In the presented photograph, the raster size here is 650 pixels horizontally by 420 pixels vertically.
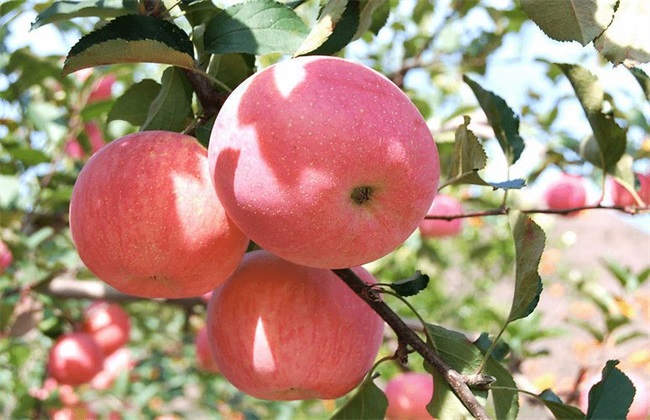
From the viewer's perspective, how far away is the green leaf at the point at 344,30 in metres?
0.81

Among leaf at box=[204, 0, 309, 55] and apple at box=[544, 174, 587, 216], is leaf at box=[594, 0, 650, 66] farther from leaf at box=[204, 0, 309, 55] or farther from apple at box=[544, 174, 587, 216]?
apple at box=[544, 174, 587, 216]

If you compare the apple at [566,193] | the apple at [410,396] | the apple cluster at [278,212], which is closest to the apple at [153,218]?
the apple cluster at [278,212]

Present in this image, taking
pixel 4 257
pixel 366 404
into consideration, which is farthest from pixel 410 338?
pixel 4 257

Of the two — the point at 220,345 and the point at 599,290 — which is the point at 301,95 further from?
the point at 599,290

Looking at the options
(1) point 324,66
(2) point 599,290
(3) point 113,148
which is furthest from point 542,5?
(2) point 599,290

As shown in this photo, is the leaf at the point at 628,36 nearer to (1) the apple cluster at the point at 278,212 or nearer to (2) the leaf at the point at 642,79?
(1) the apple cluster at the point at 278,212

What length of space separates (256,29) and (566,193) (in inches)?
70.9

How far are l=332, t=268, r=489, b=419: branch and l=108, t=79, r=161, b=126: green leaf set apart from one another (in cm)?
35

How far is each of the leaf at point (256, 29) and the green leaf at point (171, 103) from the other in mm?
74

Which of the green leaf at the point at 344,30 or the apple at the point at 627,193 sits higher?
the green leaf at the point at 344,30

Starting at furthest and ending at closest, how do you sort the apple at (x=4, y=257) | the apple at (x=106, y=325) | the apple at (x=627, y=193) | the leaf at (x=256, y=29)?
1. the apple at (x=106, y=325)
2. the apple at (x=4, y=257)
3. the apple at (x=627, y=193)
4. the leaf at (x=256, y=29)

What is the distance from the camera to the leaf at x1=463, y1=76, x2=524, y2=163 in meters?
0.97

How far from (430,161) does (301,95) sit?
5.5 inches

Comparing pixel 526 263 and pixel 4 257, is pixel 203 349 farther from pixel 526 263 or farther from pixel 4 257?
pixel 526 263
